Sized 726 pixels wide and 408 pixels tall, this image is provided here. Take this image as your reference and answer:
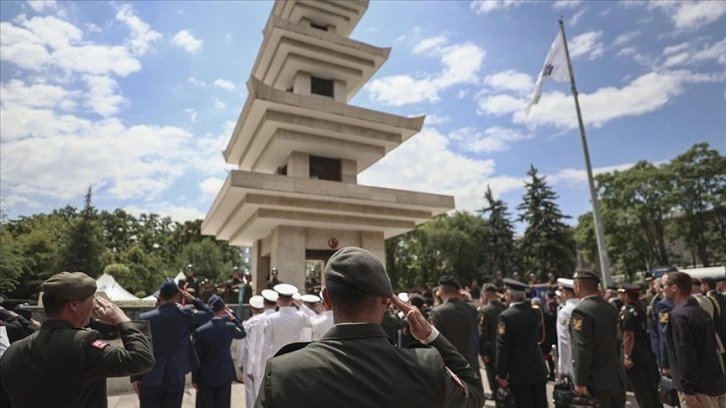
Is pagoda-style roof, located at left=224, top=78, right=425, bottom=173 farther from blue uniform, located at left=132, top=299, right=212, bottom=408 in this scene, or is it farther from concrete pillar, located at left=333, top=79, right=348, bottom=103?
blue uniform, located at left=132, top=299, right=212, bottom=408

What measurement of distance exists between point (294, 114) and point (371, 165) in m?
5.82

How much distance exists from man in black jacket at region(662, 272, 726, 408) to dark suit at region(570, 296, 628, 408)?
57 cm

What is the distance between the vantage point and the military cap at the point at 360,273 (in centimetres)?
150

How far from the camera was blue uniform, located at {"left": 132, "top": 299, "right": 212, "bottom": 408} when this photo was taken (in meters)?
4.65

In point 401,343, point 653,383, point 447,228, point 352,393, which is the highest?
point 447,228

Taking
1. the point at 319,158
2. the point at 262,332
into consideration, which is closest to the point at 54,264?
the point at 319,158

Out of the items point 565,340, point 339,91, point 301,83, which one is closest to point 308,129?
point 301,83

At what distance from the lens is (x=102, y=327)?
379cm

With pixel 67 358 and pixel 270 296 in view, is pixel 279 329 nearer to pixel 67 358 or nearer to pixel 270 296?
pixel 270 296

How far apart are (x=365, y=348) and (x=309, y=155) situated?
19.4 meters

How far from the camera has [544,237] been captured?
39125 millimetres

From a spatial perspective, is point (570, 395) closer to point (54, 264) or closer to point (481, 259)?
→ point (54, 264)

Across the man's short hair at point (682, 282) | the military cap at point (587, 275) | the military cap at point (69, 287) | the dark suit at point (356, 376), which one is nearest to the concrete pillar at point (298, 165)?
the military cap at point (587, 275)

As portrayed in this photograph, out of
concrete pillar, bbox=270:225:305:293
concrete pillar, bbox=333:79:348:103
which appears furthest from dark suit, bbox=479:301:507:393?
concrete pillar, bbox=333:79:348:103
